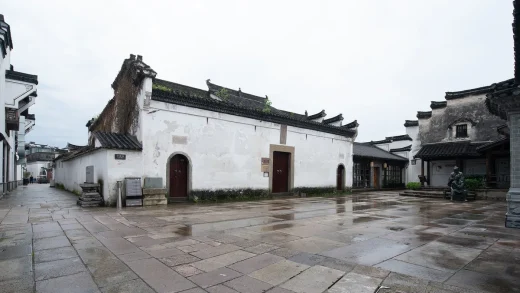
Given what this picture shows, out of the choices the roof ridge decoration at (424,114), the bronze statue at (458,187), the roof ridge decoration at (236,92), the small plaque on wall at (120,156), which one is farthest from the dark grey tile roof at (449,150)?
the small plaque on wall at (120,156)

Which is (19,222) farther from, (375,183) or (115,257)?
(375,183)

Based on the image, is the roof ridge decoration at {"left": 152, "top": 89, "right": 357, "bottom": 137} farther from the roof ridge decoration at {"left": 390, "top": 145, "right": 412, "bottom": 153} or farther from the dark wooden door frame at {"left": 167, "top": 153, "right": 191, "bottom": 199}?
the roof ridge decoration at {"left": 390, "top": 145, "right": 412, "bottom": 153}

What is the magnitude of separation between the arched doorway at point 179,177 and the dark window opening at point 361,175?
15.0 meters

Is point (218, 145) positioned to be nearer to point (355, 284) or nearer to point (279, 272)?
point (279, 272)

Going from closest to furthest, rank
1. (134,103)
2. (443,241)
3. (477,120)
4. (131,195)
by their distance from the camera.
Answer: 1. (443,241)
2. (131,195)
3. (134,103)
4. (477,120)

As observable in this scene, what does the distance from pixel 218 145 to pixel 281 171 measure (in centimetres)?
430

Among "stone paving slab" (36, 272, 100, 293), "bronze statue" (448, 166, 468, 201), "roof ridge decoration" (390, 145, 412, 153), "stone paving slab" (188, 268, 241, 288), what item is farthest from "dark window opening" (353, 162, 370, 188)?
"stone paving slab" (36, 272, 100, 293)

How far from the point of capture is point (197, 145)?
11.8 meters

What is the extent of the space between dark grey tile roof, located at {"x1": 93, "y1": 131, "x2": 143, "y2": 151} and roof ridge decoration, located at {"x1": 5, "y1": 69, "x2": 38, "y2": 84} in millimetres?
6590

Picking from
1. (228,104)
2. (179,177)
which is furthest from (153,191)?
(228,104)

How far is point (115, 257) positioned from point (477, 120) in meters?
24.8

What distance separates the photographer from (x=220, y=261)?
3.89 meters

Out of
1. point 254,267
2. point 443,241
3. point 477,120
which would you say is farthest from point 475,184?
point 254,267

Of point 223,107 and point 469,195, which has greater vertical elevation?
point 223,107
